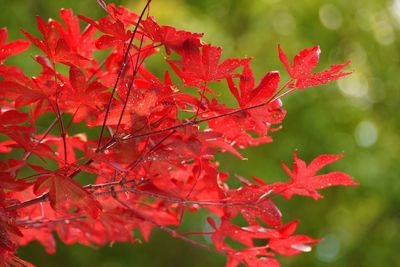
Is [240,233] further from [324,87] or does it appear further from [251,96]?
[324,87]

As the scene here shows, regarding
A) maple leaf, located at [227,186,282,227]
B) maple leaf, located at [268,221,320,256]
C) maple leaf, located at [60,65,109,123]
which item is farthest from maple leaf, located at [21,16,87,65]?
maple leaf, located at [268,221,320,256]

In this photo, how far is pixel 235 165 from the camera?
3150 millimetres

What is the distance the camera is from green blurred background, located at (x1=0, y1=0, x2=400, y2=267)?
318cm

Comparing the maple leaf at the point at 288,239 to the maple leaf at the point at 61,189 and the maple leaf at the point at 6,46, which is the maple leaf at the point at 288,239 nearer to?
the maple leaf at the point at 61,189

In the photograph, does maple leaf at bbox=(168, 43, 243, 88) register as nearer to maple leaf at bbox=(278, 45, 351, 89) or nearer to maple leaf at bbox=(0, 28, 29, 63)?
maple leaf at bbox=(278, 45, 351, 89)

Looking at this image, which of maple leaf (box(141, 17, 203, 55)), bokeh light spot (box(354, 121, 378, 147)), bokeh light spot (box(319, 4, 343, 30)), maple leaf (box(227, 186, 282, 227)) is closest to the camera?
maple leaf (box(141, 17, 203, 55))

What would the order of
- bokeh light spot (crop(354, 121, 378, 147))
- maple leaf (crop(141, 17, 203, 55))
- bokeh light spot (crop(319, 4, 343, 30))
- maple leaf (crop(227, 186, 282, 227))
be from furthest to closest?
1. bokeh light spot (crop(319, 4, 343, 30))
2. bokeh light spot (crop(354, 121, 378, 147))
3. maple leaf (crop(227, 186, 282, 227))
4. maple leaf (crop(141, 17, 203, 55))

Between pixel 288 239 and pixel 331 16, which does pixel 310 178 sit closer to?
pixel 288 239

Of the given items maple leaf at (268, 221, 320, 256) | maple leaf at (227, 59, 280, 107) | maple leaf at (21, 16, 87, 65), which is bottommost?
maple leaf at (268, 221, 320, 256)

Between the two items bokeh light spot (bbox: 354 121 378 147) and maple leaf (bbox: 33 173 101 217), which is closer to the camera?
maple leaf (bbox: 33 173 101 217)

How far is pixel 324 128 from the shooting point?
3223 mm

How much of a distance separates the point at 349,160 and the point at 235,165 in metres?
0.56

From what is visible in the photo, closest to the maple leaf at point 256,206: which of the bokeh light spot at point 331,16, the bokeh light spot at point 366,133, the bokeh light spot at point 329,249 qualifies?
the bokeh light spot at point 329,249

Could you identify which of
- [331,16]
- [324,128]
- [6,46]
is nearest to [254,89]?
[6,46]
